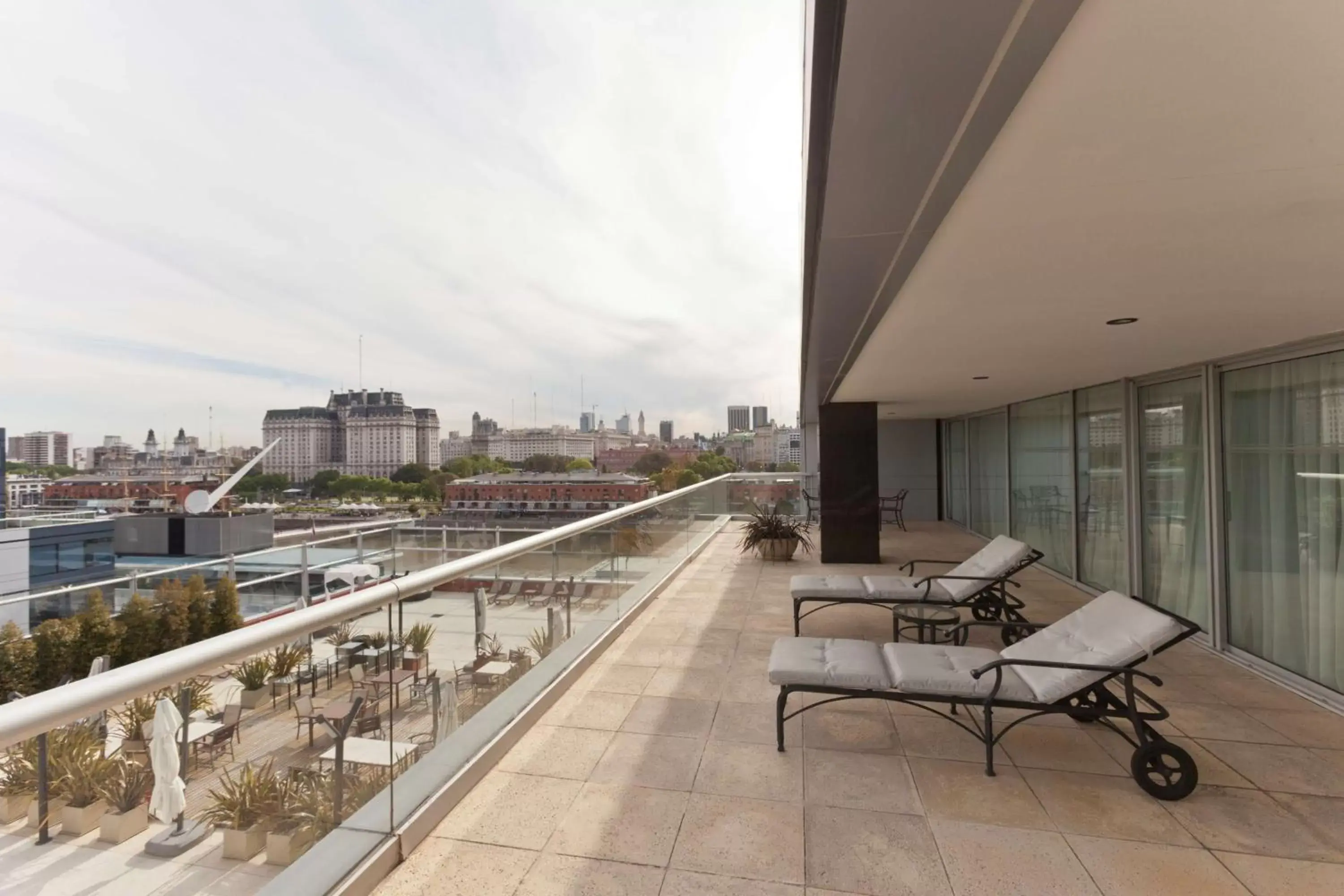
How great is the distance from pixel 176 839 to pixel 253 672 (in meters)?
0.40

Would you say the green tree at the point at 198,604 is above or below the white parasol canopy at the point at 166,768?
below

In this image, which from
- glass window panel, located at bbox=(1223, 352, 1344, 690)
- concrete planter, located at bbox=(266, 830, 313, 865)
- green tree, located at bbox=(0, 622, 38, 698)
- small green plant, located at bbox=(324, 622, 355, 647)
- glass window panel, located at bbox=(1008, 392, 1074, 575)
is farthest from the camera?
green tree, located at bbox=(0, 622, 38, 698)

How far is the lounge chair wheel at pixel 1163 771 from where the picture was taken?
9.21 ft

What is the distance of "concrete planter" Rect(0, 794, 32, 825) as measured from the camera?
48.6 inches

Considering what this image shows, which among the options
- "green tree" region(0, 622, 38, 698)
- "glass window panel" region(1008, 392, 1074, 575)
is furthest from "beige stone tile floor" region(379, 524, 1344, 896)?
"green tree" region(0, 622, 38, 698)

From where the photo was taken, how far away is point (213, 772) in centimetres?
162

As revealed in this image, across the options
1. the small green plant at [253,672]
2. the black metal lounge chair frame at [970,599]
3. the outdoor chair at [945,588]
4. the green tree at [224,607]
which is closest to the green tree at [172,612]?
the green tree at [224,607]

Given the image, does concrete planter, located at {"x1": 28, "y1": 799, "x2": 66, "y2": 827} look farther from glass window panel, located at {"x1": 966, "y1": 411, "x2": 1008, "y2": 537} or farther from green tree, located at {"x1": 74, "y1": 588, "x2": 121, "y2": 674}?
green tree, located at {"x1": 74, "y1": 588, "x2": 121, "y2": 674}

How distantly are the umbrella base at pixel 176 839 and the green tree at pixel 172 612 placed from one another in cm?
1374

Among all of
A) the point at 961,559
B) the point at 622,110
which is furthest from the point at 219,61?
the point at 961,559

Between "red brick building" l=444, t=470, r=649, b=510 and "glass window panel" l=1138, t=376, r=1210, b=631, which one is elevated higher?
"glass window panel" l=1138, t=376, r=1210, b=631

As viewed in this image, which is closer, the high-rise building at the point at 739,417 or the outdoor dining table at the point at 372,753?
the outdoor dining table at the point at 372,753

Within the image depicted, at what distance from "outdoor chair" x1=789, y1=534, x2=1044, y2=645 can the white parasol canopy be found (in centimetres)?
434

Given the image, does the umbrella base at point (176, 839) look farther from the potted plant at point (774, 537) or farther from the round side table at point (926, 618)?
the potted plant at point (774, 537)
